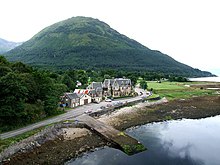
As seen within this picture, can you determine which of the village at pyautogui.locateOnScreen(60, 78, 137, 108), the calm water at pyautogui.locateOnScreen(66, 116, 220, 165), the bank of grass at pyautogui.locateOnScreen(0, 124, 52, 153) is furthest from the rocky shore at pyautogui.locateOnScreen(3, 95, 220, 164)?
the village at pyautogui.locateOnScreen(60, 78, 137, 108)

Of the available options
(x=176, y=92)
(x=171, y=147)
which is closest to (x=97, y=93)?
(x=171, y=147)

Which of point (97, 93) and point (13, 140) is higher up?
point (97, 93)

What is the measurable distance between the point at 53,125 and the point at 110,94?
44.4 meters

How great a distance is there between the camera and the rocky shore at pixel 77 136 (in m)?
29.8

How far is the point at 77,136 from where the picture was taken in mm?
38531

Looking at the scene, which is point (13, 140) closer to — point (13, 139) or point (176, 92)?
point (13, 139)

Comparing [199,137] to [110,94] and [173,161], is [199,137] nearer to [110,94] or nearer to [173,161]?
[173,161]

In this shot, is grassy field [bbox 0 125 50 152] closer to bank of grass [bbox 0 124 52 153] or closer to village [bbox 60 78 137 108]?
bank of grass [bbox 0 124 52 153]

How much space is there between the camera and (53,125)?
132 feet

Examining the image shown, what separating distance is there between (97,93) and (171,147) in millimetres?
40642

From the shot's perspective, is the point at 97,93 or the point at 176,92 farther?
the point at 176,92

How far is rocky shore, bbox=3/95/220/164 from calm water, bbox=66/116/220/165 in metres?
2.35

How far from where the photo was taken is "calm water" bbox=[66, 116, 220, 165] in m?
31.3

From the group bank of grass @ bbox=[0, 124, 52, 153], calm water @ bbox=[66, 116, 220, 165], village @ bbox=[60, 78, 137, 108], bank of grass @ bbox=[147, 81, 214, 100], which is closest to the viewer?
bank of grass @ bbox=[0, 124, 52, 153]
